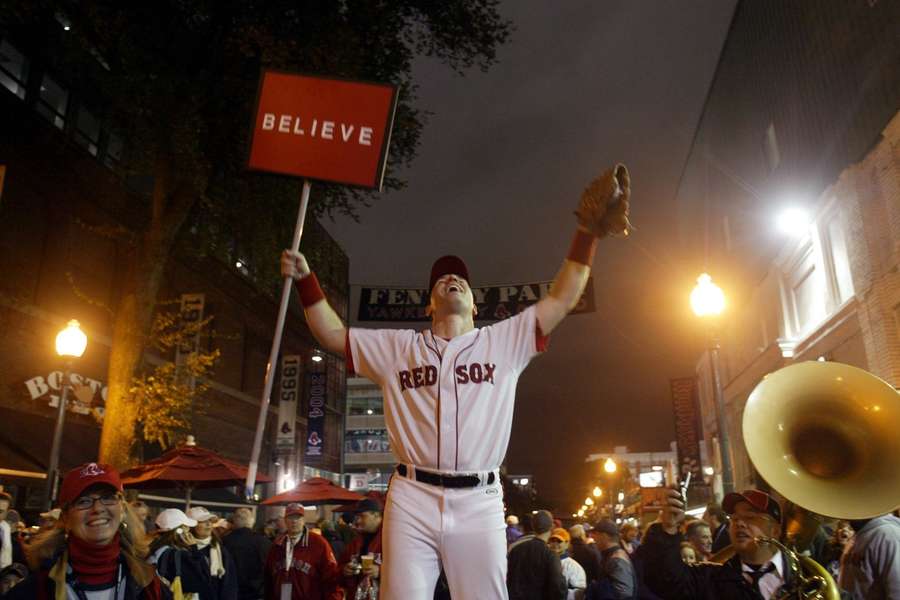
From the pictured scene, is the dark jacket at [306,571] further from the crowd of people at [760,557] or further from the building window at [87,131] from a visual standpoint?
the building window at [87,131]

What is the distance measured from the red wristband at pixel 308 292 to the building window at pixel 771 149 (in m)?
26.6

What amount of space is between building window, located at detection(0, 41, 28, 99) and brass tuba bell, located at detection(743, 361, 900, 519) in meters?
16.3

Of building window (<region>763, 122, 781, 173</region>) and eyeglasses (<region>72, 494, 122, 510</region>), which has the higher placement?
building window (<region>763, 122, 781, 173</region>)

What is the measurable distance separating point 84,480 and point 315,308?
135 cm

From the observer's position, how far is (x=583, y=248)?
143 inches

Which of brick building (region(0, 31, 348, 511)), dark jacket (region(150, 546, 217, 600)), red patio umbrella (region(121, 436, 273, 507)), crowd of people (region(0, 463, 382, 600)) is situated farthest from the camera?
brick building (region(0, 31, 348, 511))

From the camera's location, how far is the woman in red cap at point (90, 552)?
313 cm

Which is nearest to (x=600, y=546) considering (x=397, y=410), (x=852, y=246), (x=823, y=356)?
(x=397, y=410)

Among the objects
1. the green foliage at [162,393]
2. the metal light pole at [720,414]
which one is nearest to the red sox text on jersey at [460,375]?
the metal light pole at [720,414]

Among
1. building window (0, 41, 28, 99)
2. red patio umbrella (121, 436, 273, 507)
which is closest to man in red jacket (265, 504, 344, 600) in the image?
red patio umbrella (121, 436, 273, 507)

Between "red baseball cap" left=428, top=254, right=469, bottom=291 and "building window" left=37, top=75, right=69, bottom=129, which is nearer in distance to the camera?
"red baseball cap" left=428, top=254, right=469, bottom=291

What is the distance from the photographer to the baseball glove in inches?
139

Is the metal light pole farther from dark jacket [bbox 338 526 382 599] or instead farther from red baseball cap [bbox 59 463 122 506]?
red baseball cap [bbox 59 463 122 506]

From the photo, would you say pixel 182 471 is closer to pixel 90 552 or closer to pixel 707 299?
pixel 90 552
